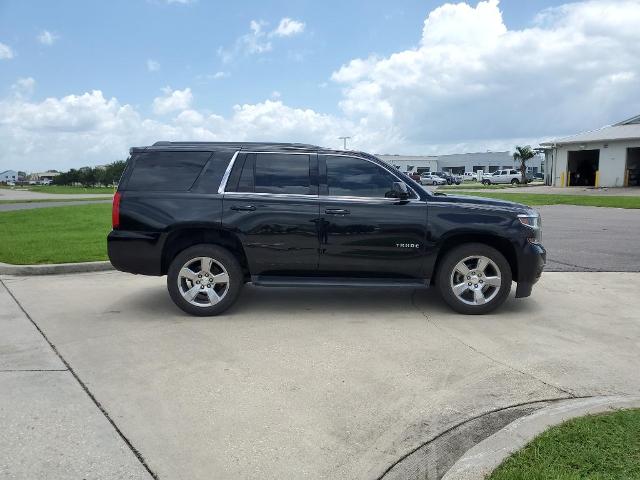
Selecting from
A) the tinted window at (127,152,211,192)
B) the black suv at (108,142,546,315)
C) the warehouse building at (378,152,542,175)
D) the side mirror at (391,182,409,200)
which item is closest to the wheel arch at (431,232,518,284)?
the black suv at (108,142,546,315)

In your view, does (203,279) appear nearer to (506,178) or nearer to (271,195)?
(271,195)

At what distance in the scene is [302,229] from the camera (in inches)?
246

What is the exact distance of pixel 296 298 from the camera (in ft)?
23.8

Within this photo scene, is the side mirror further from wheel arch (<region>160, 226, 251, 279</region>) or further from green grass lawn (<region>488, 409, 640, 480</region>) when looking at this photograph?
green grass lawn (<region>488, 409, 640, 480</region>)

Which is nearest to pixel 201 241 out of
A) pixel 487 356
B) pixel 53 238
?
pixel 487 356

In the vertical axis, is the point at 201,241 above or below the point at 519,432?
above

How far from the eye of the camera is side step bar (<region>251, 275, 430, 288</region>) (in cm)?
627

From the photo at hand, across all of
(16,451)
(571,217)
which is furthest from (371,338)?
(571,217)

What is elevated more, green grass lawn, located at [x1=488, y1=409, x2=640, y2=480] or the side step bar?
the side step bar

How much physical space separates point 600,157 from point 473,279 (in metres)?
42.6

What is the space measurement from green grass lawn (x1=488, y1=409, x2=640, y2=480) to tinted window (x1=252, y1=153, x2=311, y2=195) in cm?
386

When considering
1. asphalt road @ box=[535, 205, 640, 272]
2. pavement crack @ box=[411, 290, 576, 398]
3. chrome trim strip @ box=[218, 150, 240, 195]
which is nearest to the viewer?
pavement crack @ box=[411, 290, 576, 398]

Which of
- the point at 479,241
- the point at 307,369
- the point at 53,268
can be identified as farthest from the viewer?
the point at 53,268

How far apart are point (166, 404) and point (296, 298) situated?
11.2 feet
